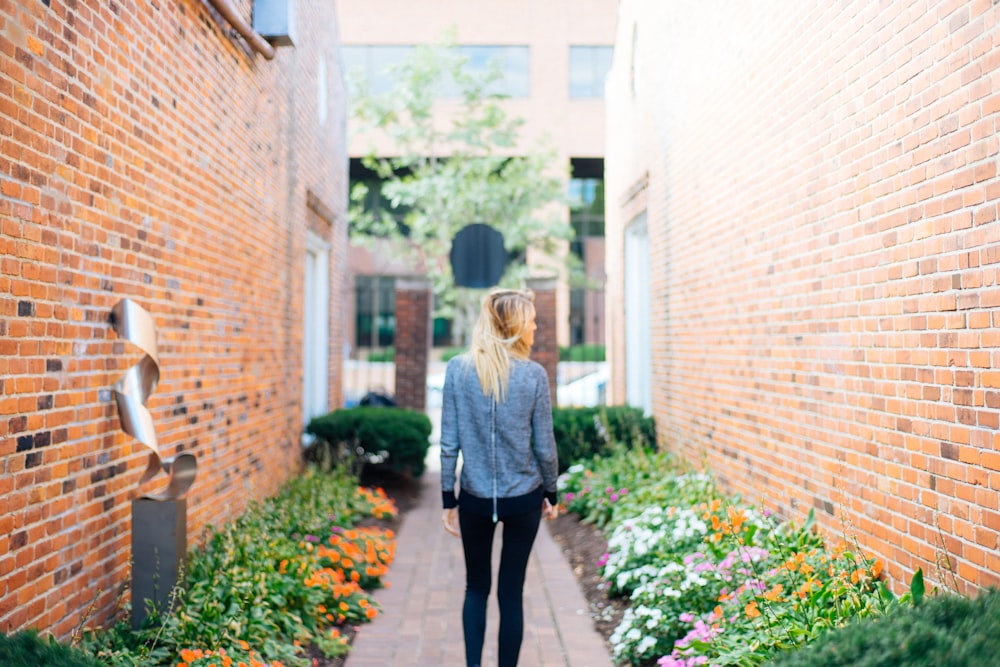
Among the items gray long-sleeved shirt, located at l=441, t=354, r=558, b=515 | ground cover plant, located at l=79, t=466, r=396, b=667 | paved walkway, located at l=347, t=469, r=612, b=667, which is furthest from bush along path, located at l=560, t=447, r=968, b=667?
ground cover plant, located at l=79, t=466, r=396, b=667

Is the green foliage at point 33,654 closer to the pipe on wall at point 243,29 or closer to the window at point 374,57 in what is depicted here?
the pipe on wall at point 243,29

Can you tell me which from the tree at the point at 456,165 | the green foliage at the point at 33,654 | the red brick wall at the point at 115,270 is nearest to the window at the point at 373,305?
the tree at the point at 456,165

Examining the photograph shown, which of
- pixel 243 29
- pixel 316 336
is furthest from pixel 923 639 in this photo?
pixel 316 336

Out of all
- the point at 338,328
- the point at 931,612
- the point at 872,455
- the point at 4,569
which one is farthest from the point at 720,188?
the point at 338,328

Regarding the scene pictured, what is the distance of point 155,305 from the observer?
4.36m

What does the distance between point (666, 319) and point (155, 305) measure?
4977mm

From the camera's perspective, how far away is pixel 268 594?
4.32 metres

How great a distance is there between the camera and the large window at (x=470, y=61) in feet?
88.8

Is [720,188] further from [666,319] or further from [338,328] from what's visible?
[338,328]

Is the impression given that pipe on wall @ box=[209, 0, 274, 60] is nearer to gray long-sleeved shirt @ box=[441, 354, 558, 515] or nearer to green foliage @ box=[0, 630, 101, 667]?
gray long-sleeved shirt @ box=[441, 354, 558, 515]

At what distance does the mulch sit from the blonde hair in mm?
1739

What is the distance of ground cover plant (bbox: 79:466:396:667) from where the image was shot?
11.7ft

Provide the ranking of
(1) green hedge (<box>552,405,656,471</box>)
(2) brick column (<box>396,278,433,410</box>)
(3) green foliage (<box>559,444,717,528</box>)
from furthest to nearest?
(2) brick column (<box>396,278,433,410</box>) < (1) green hedge (<box>552,405,656,471</box>) < (3) green foliage (<box>559,444,717,528</box>)

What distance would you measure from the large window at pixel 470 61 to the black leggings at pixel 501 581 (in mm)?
24887
